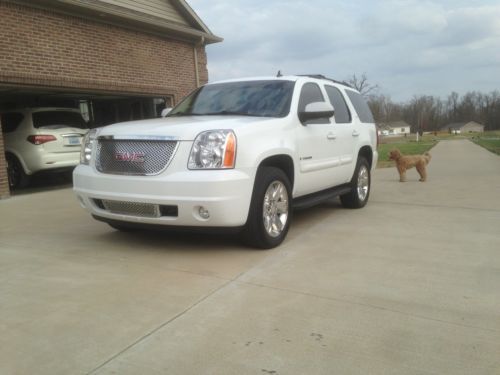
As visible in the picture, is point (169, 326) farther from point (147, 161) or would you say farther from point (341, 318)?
point (147, 161)

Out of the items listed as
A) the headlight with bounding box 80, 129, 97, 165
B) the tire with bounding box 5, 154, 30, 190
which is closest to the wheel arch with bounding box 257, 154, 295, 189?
the headlight with bounding box 80, 129, 97, 165

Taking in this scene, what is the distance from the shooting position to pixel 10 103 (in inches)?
534

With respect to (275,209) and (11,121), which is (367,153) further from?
(11,121)

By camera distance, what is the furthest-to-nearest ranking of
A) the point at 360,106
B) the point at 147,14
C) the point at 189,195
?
the point at 147,14
the point at 360,106
the point at 189,195

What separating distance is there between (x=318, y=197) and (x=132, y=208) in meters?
2.40

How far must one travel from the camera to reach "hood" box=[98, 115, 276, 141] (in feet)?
14.2

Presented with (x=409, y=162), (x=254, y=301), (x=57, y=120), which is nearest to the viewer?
(x=254, y=301)

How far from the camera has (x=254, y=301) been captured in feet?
11.2

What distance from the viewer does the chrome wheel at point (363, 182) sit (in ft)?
23.7

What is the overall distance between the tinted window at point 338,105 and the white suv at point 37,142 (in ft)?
20.1

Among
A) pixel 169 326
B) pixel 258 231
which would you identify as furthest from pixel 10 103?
pixel 169 326

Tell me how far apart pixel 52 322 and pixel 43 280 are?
0.92 meters

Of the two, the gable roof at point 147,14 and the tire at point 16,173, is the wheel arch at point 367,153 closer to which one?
the gable roof at point 147,14

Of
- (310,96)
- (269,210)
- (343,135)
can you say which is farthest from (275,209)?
(343,135)
